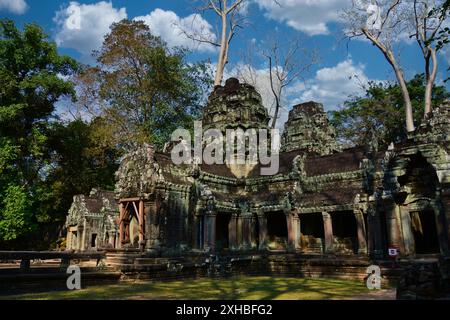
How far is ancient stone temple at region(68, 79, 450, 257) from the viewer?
45.7 feet

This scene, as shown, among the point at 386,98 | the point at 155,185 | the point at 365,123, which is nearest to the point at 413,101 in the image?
the point at 386,98

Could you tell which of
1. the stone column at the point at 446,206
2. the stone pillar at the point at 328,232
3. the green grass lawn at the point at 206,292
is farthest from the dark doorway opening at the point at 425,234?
the green grass lawn at the point at 206,292

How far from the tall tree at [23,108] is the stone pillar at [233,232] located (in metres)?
12.4

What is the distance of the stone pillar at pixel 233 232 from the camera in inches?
733

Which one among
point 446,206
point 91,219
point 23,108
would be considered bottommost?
point 446,206

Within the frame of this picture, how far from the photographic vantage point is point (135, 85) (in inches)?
1118

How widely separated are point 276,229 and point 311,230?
1.96 metres

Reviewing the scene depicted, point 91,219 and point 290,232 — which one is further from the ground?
point 91,219

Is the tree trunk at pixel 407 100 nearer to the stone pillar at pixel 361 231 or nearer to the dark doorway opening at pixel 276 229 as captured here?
the dark doorway opening at pixel 276 229

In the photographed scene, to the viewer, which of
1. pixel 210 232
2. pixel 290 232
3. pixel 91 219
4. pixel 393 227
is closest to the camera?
pixel 393 227

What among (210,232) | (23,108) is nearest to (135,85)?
(23,108)

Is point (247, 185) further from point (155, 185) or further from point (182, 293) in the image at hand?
point (182, 293)

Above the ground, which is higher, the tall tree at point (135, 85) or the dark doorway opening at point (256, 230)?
the tall tree at point (135, 85)

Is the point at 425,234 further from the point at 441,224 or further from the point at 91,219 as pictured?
the point at 91,219
